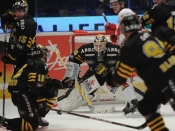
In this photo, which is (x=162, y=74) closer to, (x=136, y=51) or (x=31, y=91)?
(x=136, y=51)

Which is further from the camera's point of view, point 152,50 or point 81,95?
point 81,95

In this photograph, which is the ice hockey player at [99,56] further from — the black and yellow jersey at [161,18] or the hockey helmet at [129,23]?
the hockey helmet at [129,23]

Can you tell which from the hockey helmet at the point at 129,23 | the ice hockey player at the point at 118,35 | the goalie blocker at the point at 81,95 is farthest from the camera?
the goalie blocker at the point at 81,95

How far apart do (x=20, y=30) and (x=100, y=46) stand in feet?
3.67

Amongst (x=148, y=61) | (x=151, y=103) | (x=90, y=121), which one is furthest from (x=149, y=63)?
(x=90, y=121)

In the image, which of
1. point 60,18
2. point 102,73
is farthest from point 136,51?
→ point 60,18

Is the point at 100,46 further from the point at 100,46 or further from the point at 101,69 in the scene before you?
the point at 101,69

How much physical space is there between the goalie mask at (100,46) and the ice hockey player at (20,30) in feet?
3.13

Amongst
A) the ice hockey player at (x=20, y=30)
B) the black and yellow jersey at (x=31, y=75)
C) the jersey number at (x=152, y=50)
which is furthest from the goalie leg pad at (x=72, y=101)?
the jersey number at (x=152, y=50)

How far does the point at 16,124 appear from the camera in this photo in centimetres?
514

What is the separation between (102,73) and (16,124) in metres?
1.68

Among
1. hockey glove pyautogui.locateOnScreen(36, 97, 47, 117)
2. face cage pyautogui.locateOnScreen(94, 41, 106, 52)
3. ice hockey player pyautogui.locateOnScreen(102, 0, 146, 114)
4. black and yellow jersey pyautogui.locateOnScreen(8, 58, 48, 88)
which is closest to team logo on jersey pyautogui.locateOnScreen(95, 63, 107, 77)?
face cage pyautogui.locateOnScreen(94, 41, 106, 52)

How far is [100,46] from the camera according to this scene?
6.57 meters

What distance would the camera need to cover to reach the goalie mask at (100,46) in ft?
21.5
